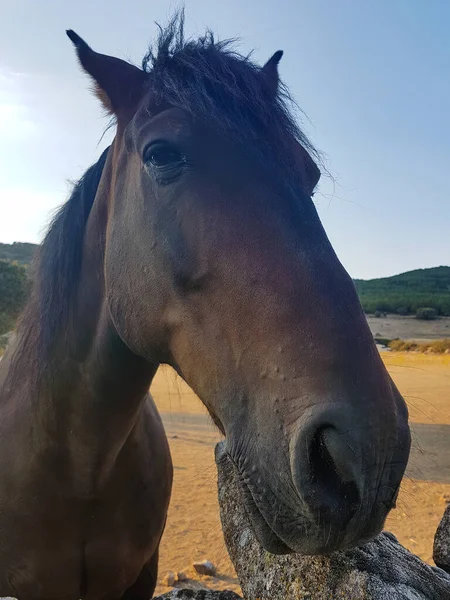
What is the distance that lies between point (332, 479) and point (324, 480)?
21 millimetres

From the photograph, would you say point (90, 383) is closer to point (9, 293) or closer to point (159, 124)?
point (159, 124)

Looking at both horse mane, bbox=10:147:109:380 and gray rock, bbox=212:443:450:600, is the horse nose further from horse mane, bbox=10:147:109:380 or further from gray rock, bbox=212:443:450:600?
horse mane, bbox=10:147:109:380

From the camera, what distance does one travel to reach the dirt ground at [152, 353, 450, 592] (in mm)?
5156

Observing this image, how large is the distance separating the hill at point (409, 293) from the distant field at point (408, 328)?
1397 millimetres

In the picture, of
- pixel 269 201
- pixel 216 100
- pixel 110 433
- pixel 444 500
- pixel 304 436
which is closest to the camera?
pixel 304 436

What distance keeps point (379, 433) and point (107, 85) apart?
1.89 meters

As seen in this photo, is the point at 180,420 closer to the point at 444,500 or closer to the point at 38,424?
the point at 444,500

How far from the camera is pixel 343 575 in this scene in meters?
1.63

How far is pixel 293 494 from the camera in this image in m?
1.20

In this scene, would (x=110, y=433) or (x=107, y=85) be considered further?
(x=110, y=433)

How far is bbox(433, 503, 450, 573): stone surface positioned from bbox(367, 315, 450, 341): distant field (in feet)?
117

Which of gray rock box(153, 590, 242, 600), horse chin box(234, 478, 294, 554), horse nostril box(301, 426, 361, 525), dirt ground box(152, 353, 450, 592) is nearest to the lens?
horse nostril box(301, 426, 361, 525)

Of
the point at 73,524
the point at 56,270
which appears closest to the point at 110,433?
the point at 73,524

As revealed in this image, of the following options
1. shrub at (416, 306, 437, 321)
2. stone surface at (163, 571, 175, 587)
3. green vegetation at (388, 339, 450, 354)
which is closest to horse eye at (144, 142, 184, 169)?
stone surface at (163, 571, 175, 587)
